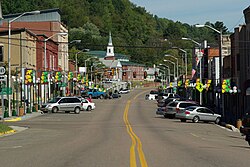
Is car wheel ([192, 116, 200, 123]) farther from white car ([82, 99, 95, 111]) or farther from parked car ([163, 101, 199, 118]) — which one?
white car ([82, 99, 95, 111])

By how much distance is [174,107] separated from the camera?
167ft

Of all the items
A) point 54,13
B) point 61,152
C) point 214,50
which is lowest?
point 61,152

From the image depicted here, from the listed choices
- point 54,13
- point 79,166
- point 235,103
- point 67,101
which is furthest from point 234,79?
point 54,13

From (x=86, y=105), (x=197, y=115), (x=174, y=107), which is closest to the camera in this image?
(x=197, y=115)

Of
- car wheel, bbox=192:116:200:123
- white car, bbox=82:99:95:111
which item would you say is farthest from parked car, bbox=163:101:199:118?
white car, bbox=82:99:95:111

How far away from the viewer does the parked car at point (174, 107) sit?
49.5m

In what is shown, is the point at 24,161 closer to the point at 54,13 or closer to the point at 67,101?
the point at 67,101

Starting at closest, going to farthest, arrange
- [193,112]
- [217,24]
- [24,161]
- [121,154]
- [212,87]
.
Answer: [24,161] < [121,154] < [193,112] < [212,87] < [217,24]

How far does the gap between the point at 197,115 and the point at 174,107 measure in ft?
12.5

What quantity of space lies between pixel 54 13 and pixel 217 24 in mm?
70654

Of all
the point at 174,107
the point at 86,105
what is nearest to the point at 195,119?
the point at 174,107

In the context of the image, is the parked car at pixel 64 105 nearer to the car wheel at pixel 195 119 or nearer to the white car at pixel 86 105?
the white car at pixel 86 105

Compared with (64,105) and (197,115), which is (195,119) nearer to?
(197,115)

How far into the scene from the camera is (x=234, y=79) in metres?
65.2
